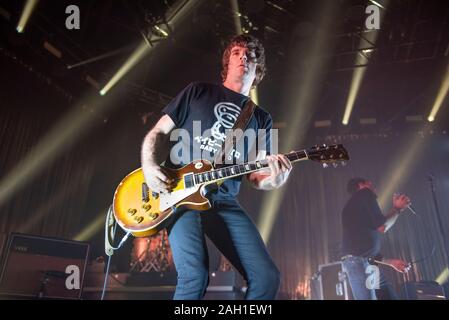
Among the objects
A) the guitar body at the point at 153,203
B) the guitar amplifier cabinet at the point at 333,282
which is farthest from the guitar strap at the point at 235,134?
the guitar amplifier cabinet at the point at 333,282

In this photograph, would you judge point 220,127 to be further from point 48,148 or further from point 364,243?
point 48,148

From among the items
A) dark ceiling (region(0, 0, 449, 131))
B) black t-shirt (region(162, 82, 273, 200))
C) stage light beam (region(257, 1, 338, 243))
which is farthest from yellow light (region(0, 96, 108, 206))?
black t-shirt (region(162, 82, 273, 200))

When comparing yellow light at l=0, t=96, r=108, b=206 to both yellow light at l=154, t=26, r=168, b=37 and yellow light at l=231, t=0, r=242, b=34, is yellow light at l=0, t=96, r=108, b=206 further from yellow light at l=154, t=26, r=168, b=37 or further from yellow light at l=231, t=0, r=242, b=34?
yellow light at l=231, t=0, r=242, b=34

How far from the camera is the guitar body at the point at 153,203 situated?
2211 mm

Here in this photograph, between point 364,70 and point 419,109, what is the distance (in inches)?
89.1

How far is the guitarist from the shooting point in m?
1.99

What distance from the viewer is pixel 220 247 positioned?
2.22 meters

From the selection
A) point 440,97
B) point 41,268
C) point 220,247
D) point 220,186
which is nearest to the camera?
point 220,247

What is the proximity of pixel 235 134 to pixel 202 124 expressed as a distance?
253 mm

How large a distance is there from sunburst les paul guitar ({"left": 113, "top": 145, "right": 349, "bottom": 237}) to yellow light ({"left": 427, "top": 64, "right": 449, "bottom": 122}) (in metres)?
7.31

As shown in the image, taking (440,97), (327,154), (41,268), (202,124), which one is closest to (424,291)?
(327,154)

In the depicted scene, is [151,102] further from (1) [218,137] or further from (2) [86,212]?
(1) [218,137]

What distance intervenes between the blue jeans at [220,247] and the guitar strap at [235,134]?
13.6 inches

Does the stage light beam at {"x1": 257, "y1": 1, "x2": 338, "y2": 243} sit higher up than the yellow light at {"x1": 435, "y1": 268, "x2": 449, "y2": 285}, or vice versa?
the stage light beam at {"x1": 257, "y1": 1, "x2": 338, "y2": 243}
